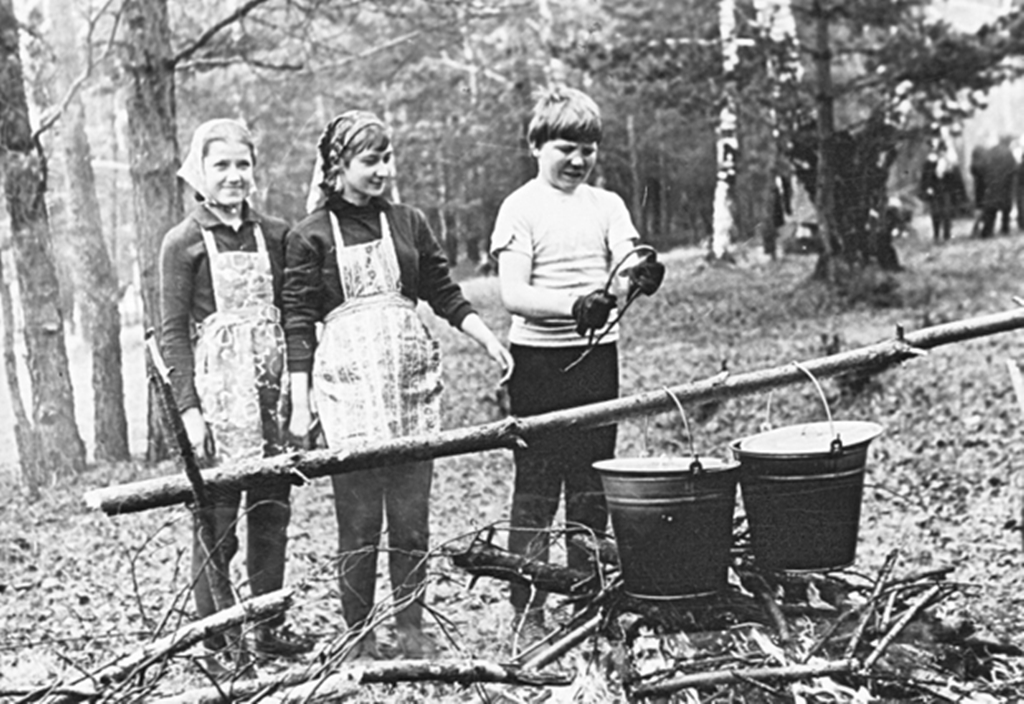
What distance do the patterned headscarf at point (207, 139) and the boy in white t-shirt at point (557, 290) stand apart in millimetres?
954

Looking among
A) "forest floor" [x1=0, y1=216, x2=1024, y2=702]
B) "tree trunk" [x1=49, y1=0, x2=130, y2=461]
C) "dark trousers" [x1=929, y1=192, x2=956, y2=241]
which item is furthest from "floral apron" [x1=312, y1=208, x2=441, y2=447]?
"dark trousers" [x1=929, y1=192, x2=956, y2=241]

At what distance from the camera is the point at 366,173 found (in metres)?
4.42

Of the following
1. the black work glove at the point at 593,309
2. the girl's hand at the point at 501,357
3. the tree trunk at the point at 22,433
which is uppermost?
the black work glove at the point at 593,309

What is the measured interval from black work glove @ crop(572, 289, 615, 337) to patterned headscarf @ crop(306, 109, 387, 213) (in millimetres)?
946

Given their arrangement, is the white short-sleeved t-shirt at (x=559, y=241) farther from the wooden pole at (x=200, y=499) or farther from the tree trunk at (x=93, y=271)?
the tree trunk at (x=93, y=271)

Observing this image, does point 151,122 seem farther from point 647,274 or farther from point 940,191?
point 940,191

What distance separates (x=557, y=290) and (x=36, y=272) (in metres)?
6.51

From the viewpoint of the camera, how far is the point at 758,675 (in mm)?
3561

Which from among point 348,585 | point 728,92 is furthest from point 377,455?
point 728,92

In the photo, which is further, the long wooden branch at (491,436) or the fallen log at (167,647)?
the long wooden branch at (491,436)

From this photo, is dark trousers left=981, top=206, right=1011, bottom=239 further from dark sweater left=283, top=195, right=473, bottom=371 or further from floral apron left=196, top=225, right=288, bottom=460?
floral apron left=196, top=225, right=288, bottom=460

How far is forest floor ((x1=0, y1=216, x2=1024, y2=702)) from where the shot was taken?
5023mm

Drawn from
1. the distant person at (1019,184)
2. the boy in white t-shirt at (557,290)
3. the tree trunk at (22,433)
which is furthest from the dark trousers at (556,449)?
the distant person at (1019,184)

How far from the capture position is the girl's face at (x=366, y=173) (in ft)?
14.5
